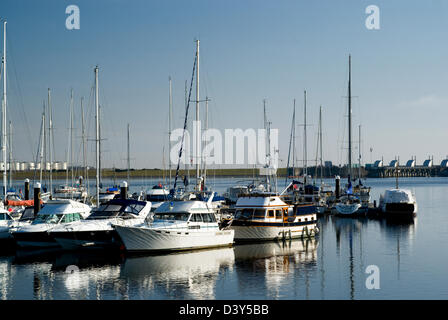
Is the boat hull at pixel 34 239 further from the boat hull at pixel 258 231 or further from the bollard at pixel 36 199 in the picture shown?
the boat hull at pixel 258 231

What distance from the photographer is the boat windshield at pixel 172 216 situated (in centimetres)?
3456

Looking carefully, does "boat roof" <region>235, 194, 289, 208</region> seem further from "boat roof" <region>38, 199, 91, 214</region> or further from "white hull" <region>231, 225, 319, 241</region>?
"boat roof" <region>38, 199, 91, 214</region>

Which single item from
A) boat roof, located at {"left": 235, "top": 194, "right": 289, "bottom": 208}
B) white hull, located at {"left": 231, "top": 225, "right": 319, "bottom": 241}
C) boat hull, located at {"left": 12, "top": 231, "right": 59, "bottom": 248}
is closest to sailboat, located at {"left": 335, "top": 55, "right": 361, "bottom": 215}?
white hull, located at {"left": 231, "top": 225, "right": 319, "bottom": 241}

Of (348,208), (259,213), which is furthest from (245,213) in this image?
(348,208)

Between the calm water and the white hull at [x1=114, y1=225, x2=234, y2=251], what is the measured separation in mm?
644

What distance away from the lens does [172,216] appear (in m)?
34.9

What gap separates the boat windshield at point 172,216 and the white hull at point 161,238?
0.92 meters

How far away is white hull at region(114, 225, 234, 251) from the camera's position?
32.8 meters

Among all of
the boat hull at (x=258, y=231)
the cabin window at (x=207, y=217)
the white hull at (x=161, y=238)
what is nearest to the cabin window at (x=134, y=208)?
the white hull at (x=161, y=238)

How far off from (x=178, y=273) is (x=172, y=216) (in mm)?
7039

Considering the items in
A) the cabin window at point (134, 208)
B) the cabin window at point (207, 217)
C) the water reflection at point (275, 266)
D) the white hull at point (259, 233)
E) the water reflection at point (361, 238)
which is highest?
the cabin window at point (134, 208)

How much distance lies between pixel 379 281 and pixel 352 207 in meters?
33.7

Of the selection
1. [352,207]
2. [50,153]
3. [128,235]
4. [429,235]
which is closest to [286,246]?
[128,235]
